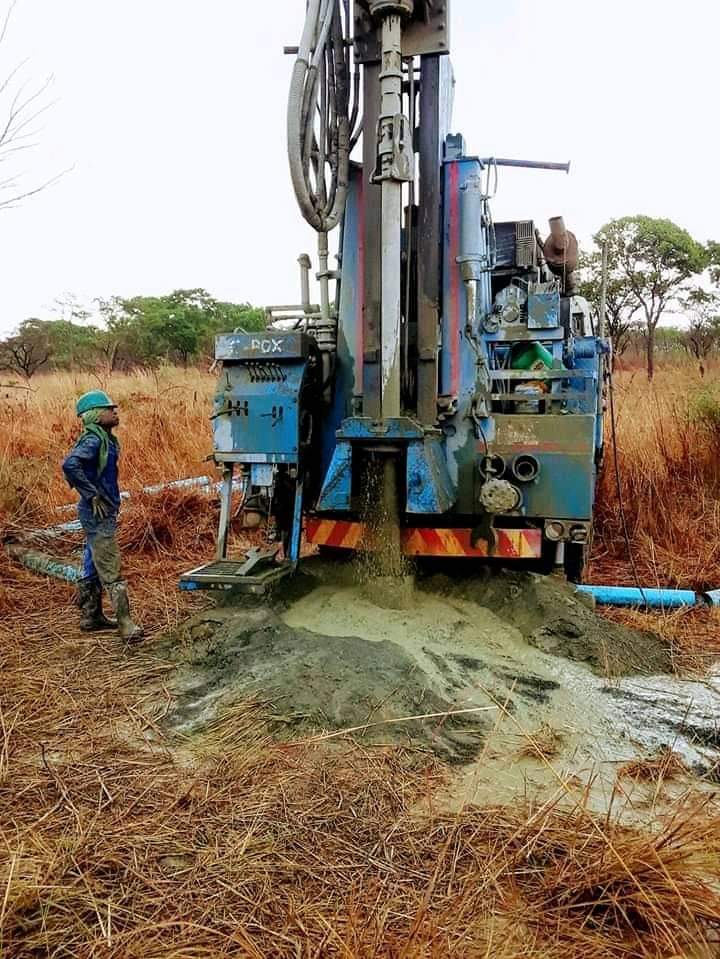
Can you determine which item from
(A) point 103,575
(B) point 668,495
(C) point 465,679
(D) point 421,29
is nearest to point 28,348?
(B) point 668,495

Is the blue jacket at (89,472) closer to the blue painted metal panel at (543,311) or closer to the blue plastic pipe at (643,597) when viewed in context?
the blue painted metal panel at (543,311)

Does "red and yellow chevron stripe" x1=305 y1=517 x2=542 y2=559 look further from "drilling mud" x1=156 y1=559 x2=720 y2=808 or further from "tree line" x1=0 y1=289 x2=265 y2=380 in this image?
"tree line" x1=0 y1=289 x2=265 y2=380

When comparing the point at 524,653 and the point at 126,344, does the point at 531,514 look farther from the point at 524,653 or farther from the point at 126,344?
the point at 126,344

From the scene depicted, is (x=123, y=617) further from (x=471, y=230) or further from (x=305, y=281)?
(x=471, y=230)

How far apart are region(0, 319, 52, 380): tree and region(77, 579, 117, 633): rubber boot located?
1770cm

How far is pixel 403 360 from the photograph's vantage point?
443 centimetres

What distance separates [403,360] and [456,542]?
1029 millimetres

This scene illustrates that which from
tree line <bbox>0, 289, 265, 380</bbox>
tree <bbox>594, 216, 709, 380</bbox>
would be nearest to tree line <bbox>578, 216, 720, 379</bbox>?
tree <bbox>594, 216, 709, 380</bbox>

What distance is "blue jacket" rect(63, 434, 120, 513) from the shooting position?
455 centimetres

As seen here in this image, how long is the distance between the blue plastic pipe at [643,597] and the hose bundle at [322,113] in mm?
2769

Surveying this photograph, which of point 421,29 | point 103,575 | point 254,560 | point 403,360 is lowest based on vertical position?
point 103,575

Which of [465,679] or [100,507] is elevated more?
[100,507]

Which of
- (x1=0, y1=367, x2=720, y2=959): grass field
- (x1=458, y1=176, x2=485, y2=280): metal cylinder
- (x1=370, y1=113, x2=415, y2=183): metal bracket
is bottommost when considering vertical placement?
(x1=0, y1=367, x2=720, y2=959): grass field

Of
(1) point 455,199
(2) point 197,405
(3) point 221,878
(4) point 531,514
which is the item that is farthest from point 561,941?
(2) point 197,405
